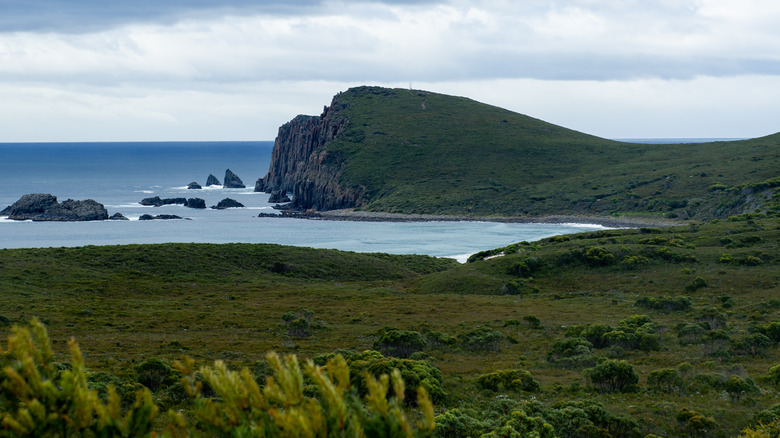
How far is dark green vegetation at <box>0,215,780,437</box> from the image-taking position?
22984 millimetres

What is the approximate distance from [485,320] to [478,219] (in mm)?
113225

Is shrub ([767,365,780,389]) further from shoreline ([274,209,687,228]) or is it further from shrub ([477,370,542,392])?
shoreline ([274,209,687,228])

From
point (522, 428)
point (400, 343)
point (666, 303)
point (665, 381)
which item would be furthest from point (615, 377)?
point (666, 303)

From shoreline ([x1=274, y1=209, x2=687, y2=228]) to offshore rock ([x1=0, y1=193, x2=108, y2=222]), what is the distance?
4769 centimetres

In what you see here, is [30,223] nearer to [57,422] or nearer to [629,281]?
[629,281]

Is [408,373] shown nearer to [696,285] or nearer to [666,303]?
[666,303]

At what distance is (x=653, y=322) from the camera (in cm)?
3881

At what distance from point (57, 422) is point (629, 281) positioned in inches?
2259

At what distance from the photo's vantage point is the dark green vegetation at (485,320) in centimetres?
2298

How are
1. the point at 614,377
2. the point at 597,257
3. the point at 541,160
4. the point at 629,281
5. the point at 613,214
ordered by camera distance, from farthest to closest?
the point at 541,160
the point at 613,214
the point at 597,257
the point at 629,281
the point at 614,377

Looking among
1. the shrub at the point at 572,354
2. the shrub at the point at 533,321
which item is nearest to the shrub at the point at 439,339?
the shrub at the point at 572,354

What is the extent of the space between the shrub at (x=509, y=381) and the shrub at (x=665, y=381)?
172 inches

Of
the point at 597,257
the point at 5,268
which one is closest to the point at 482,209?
the point at 597,257

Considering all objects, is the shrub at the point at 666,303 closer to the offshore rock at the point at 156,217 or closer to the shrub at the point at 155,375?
the shrub at the point at 155,375
